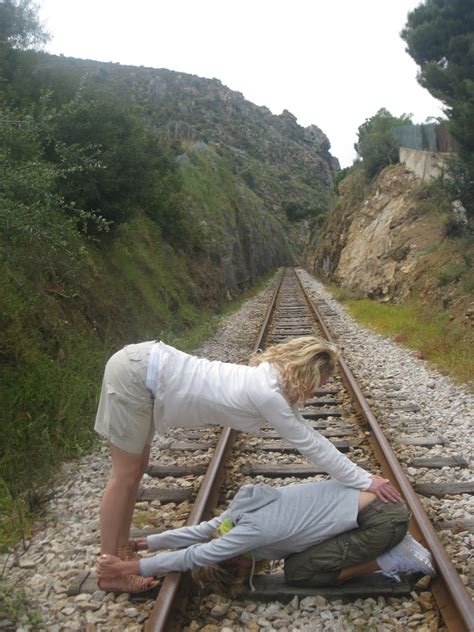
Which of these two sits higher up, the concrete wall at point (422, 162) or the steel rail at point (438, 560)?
the concrete wall at point (422, 162)

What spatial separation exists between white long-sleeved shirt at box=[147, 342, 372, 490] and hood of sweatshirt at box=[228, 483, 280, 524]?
1.32ft

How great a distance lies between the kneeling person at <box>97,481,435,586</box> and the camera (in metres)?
3.37

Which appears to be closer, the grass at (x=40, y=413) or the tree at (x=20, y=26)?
the grass at (x=40, y=413)

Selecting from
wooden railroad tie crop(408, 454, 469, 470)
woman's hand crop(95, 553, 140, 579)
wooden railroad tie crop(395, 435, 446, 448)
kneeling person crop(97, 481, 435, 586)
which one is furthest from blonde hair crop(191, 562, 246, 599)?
wooden railroad tie crop(395, 435, 446, 448)

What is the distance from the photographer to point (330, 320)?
15711 millimetres

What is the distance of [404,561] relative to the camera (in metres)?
3.40

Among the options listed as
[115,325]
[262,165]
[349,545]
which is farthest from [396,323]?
[262,165]

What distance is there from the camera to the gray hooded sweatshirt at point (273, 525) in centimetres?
337

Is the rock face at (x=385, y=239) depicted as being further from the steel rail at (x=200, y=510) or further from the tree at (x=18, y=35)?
the steel rail at (x=200, y=510)

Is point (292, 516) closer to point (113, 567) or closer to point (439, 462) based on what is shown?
point (113, 567)

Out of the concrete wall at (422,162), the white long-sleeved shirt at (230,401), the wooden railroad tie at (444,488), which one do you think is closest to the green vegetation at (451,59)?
the concrete wall at (422,162)

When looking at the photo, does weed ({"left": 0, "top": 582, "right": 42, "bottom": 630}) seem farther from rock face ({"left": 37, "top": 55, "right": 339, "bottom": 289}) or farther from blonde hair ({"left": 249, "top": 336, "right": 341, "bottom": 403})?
rock face ({"left": 37, "top": 55, "right": 339, "bottom": 289})

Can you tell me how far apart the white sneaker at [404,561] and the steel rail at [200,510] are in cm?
117

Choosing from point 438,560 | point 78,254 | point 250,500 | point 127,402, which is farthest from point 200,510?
point 78,254
